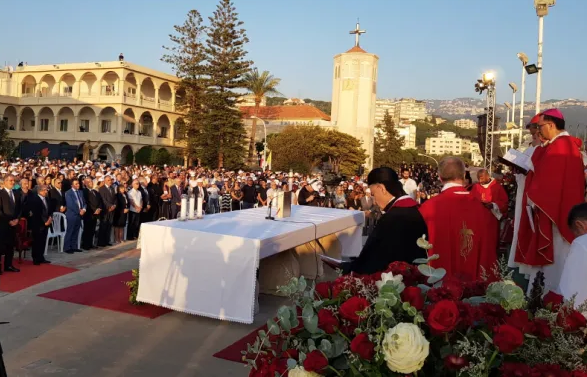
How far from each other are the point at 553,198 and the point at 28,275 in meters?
7.96

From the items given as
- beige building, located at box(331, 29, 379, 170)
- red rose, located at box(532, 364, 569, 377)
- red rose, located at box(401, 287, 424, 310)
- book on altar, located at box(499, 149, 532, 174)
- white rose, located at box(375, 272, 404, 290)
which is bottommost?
red rose, located at box(532, 364, 569, 377)

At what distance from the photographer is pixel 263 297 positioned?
26.0 feet

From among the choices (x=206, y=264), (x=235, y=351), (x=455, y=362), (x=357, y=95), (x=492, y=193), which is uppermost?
(x=357, y=95)

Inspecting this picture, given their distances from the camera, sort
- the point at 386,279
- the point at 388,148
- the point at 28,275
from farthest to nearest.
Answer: the point at 388,148 → the point at 28,275 → the point at 386,279

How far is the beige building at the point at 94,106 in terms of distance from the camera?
4616cm

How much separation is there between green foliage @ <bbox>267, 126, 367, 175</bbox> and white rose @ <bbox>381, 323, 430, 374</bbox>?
47.6 meters

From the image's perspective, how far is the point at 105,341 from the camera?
551 cm

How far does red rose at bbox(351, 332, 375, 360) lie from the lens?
160cm

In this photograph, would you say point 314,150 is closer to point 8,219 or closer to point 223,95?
point 223,95

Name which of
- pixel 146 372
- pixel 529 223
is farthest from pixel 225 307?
pixel 529 223

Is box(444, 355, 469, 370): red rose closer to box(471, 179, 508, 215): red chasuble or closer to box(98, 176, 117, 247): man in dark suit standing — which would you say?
box(471, 179, 508, 215): red chasuble

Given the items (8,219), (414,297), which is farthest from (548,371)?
(8,219)

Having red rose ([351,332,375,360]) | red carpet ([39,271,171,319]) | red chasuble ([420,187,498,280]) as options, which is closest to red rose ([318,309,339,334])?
red rose ([351,332,375,360])

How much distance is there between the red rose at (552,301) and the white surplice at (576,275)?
62 centimetres
